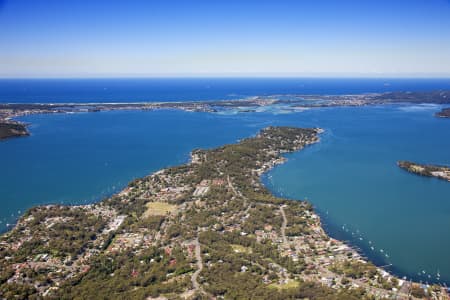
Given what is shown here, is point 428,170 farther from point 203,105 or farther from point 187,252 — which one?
point 203,105

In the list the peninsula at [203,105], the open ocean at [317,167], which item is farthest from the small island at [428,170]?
the peninsula at [203,105]

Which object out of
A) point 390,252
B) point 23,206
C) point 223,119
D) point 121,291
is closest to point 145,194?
point 23,206

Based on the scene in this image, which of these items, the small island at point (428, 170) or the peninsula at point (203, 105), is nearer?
the small island at point (428, 170)

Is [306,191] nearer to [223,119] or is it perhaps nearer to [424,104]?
[223,119]

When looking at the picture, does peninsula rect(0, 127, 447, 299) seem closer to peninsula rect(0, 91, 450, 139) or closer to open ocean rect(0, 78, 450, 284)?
open ocean rect(0, 78, 450, 284)

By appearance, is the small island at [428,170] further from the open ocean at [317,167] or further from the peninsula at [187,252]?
the peninsula at [187,252]

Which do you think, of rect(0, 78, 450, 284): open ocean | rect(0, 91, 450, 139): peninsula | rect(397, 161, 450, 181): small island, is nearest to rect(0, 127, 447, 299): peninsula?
rect(0, 78, 450, 284): open ocean

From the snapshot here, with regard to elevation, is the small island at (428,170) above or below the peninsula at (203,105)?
below
